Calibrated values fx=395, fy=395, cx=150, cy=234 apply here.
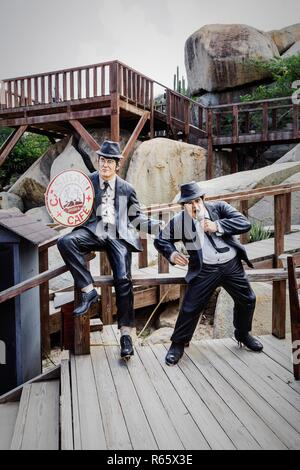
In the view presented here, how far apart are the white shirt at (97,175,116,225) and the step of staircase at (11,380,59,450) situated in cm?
126

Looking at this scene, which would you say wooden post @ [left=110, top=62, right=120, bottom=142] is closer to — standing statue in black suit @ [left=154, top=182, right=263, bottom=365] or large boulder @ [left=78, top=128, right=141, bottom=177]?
large boulder @ [left=78, top=128, right=141, bottom=177]

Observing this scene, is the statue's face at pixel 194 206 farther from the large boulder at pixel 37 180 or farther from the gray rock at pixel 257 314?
the large boulder at pixel 37 180

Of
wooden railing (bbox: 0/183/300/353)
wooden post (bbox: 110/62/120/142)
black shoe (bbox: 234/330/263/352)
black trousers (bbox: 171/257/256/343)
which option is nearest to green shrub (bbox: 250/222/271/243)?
wooden railing (bbox: 0/183/300/353)

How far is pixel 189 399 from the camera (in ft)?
7.98

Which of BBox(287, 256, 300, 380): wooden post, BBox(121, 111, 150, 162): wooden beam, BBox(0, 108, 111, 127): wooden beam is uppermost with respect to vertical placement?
BBox(0, 108, 111, 127): wooden beam

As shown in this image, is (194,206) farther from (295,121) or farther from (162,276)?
(295,121)

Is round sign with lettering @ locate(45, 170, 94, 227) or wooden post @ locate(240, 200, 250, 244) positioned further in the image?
wooden post @ locate(240, 200, 250, 244)

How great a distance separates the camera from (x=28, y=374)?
10.9 feet

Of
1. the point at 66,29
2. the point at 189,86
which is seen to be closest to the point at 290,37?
the point at 189,86

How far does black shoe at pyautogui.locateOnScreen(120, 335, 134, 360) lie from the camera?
2.89m

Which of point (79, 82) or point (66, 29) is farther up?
point (79, 82)

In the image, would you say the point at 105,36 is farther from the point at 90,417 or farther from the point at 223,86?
the point at 223,86

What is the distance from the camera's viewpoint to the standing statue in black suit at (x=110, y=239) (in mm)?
2816
